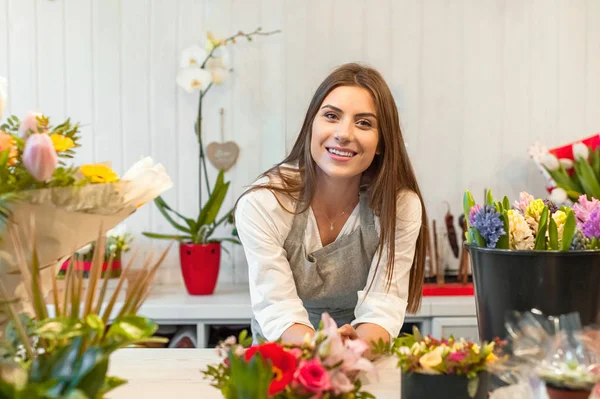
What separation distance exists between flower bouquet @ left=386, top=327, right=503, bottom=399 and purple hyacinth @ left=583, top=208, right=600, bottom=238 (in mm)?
268

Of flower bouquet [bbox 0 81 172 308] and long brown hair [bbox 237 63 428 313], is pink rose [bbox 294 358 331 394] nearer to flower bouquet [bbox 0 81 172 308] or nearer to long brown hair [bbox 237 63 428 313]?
flower bouquet [bbox 0 81 172 308]

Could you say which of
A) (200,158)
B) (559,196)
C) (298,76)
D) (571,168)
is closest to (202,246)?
(200,158)

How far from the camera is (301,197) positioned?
5.15 ft

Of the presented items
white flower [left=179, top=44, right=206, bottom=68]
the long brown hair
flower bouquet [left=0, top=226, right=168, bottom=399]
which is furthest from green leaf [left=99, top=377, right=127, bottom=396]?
white flower [left=179, top=44, right=206, bottom=68]

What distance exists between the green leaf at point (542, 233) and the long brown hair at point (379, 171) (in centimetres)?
53

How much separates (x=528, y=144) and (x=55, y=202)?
2.27 meters

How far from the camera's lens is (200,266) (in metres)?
2.41

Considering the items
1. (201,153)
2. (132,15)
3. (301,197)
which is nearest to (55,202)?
(301,197)

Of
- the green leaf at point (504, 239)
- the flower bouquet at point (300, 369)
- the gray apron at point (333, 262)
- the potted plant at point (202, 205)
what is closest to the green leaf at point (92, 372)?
the flower bouquet at point (300, 369)

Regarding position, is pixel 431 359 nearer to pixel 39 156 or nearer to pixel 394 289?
pixel 39 156

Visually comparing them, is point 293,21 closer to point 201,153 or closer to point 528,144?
point 201,153

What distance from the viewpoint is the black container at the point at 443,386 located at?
31.3 inches

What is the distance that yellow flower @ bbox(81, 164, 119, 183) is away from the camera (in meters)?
0.81

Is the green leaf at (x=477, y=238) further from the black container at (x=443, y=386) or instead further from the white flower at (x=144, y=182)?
the white flower at (x=144, y=182)
